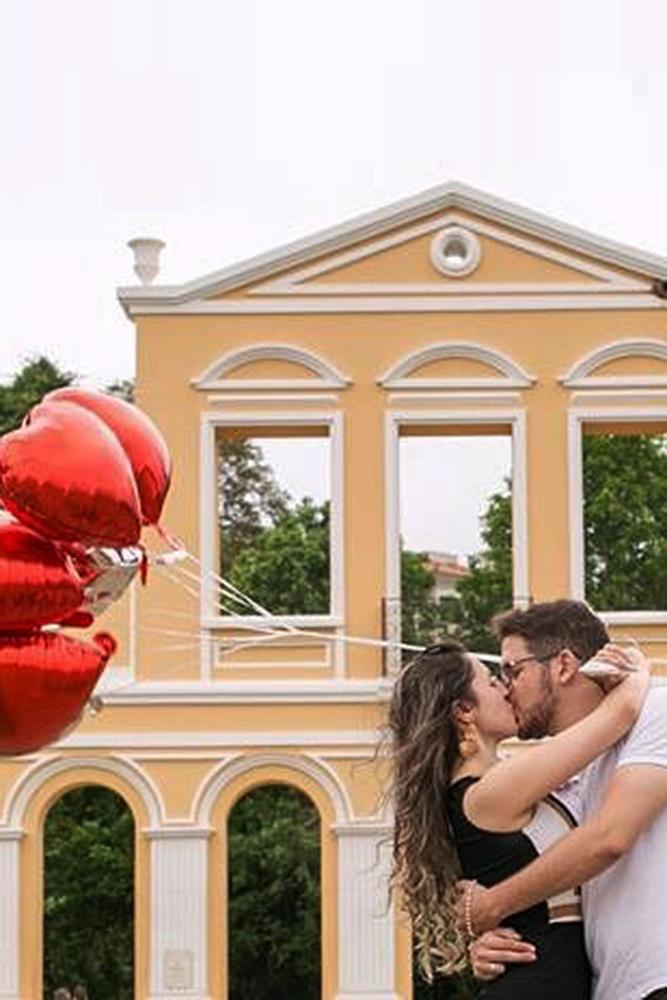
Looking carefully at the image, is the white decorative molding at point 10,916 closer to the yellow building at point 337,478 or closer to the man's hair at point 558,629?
the yellow building at point 337,478

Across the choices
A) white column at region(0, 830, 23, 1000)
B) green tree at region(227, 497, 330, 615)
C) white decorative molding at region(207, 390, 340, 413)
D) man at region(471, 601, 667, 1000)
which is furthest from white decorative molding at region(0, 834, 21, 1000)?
man at region(471, 601, 667, 1000)

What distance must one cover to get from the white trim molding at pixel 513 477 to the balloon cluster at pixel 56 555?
1500cm

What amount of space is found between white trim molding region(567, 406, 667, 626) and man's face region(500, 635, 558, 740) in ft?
53.7

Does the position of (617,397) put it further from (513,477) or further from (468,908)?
(468,908)

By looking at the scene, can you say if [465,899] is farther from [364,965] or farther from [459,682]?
[364,965]

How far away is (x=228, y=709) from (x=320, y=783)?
3.36ft

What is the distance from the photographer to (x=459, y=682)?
4.81 meters

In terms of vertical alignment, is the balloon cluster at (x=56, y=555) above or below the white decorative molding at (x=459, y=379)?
below

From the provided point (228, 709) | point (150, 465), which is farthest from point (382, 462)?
point (150, 465)

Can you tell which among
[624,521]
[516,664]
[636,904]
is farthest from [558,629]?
[624,521]

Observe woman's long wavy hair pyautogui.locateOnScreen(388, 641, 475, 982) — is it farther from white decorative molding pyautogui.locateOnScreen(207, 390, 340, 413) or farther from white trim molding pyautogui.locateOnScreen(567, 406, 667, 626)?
white decorative molding pyautogui.locateOnScreen(207, 390, 340, 413)

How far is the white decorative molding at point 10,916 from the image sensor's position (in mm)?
20734

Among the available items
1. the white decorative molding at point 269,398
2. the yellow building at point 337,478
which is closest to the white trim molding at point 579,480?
the yellow building at point 337,478

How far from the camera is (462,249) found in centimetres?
2162
